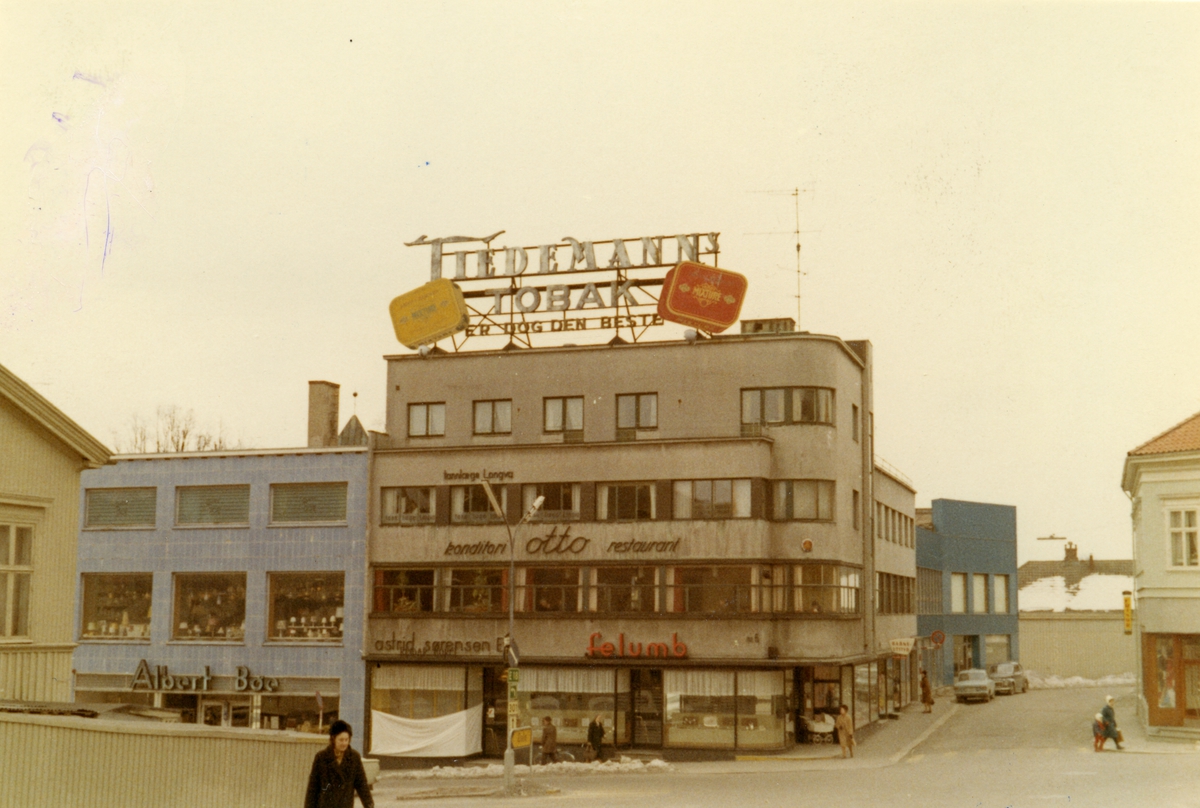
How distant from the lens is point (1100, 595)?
83.7 meters

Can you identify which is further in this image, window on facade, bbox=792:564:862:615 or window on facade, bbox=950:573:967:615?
window on facade, bbox=950:573:967:615

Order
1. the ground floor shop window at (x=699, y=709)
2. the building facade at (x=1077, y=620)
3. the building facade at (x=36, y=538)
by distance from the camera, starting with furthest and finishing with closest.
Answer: the building facade at (x=1077, y=620) < the ground floor shop window at (x=699, y=709) < the building facade at (x=36, y=538)

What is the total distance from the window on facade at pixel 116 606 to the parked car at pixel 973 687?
3924 cm

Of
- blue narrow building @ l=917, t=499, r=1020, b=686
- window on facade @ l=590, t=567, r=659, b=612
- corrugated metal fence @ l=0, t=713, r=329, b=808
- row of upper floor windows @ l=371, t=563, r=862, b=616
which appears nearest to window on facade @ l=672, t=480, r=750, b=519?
row of upper floor windows @ l=371, t=563, r=862, b=616

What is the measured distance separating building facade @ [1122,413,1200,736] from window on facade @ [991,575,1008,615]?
127ft

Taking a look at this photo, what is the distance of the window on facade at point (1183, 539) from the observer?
42.8 meters

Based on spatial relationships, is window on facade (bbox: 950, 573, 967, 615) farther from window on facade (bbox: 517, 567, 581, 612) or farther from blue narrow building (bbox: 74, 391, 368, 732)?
blue narrow building (bbox: 74, 391, 368, 732)

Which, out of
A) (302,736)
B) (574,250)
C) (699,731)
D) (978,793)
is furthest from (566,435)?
(302,736)

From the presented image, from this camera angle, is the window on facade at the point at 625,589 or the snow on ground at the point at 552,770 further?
the window on facade at the point at 625,589

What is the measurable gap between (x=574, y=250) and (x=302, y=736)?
3228cm

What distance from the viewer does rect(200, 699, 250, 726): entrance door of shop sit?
51.2m

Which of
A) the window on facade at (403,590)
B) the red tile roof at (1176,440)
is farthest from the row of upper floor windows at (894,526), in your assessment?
the window on facade at (403,590)

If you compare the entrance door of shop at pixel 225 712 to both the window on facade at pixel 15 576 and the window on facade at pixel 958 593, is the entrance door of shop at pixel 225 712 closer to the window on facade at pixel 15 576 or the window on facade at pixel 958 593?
the window on facade at pixel 15 576

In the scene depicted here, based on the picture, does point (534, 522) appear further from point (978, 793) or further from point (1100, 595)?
point (1100, 595)
